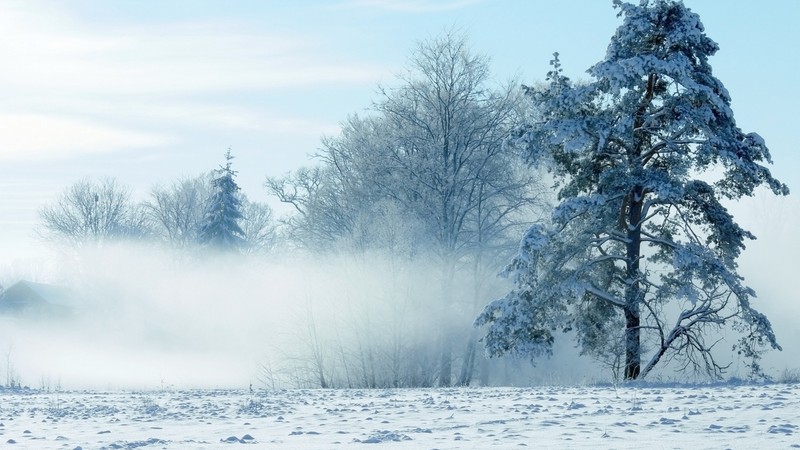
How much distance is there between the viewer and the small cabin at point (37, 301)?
80062 mm

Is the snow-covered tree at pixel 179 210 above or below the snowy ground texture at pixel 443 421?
above

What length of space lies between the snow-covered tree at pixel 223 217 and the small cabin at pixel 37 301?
73.4ft

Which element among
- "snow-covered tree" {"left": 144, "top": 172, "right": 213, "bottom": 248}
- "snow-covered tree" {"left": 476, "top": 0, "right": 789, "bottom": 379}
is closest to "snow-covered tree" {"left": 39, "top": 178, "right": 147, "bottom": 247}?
"snow-covered tree" {"left": 144, "top": 172, "right": 213, "bottom": 248}

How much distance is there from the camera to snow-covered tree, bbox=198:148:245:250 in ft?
213

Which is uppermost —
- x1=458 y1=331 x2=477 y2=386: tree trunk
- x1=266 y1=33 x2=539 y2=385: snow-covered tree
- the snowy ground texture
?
x1=266 y1=33 x2=539 y2=385: snow-covered tree

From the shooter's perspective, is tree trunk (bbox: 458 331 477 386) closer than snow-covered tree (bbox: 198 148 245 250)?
Yes

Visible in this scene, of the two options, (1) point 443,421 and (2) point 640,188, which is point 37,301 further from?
(1) point 443,421

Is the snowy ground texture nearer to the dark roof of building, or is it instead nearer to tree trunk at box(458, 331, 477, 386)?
tree trunk at box(458, 331, 477, 386)

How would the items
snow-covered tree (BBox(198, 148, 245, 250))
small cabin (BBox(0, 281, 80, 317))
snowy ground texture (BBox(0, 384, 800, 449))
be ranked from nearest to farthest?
1. snowy ground texture (BBox(0, 384, 800, 449))
2. snow-covered tree (BBox(198, 148, 245, 250))
3. small cabin (BBox(0, 281, 80, 317))

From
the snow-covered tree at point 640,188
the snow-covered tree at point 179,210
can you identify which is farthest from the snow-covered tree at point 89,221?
the snow-covered tree at point 640,188

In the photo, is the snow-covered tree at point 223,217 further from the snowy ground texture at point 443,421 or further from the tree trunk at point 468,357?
the snowy ground texture at point 443,421

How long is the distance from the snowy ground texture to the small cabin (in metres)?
64.9

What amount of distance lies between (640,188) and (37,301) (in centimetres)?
6790

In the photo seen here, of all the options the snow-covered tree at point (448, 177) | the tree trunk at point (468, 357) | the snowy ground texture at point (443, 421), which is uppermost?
the snow-covered tree at point (448, 177)
